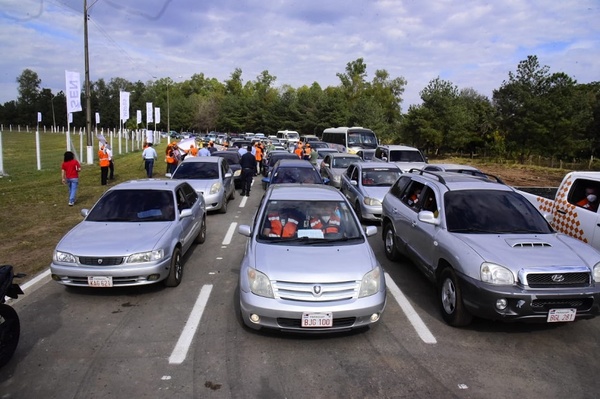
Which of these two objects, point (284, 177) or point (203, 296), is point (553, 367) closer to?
point (203, 296)

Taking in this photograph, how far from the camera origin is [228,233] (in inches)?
409

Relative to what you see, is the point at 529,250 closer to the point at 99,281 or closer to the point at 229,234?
the point at 99,281

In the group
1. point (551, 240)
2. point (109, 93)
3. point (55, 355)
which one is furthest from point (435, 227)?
point (109, 93)

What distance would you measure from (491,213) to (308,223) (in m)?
2.56

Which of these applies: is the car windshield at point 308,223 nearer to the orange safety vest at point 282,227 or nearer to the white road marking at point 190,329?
the orange safety vest at point 282,227

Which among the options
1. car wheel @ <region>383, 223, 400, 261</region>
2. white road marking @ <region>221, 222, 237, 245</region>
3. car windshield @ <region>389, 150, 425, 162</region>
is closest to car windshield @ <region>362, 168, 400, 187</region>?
car wheel @ <region>383, 223, 400, 261</region>

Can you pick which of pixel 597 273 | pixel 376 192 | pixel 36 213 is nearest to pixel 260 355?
pixel 597 273

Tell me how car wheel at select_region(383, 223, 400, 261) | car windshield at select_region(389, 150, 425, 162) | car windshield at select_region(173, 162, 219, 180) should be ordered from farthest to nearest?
car windshield at select_region(389, 150, 425, 162) < car windshield at select_region(173, 162, 219, 180) < car wheel at select_region(383, 223, 400, 261)

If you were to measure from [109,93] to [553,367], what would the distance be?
141524 millimetres

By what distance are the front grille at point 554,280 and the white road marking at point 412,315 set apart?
1.26m

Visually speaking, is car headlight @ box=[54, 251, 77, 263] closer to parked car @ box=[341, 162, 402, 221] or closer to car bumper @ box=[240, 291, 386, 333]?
car bumper @ box=[240, 291, 386, 333]

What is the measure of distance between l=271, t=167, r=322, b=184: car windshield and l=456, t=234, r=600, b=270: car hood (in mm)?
6788

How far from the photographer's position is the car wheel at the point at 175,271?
6500 mm

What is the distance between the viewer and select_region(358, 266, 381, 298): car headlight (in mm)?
4766
